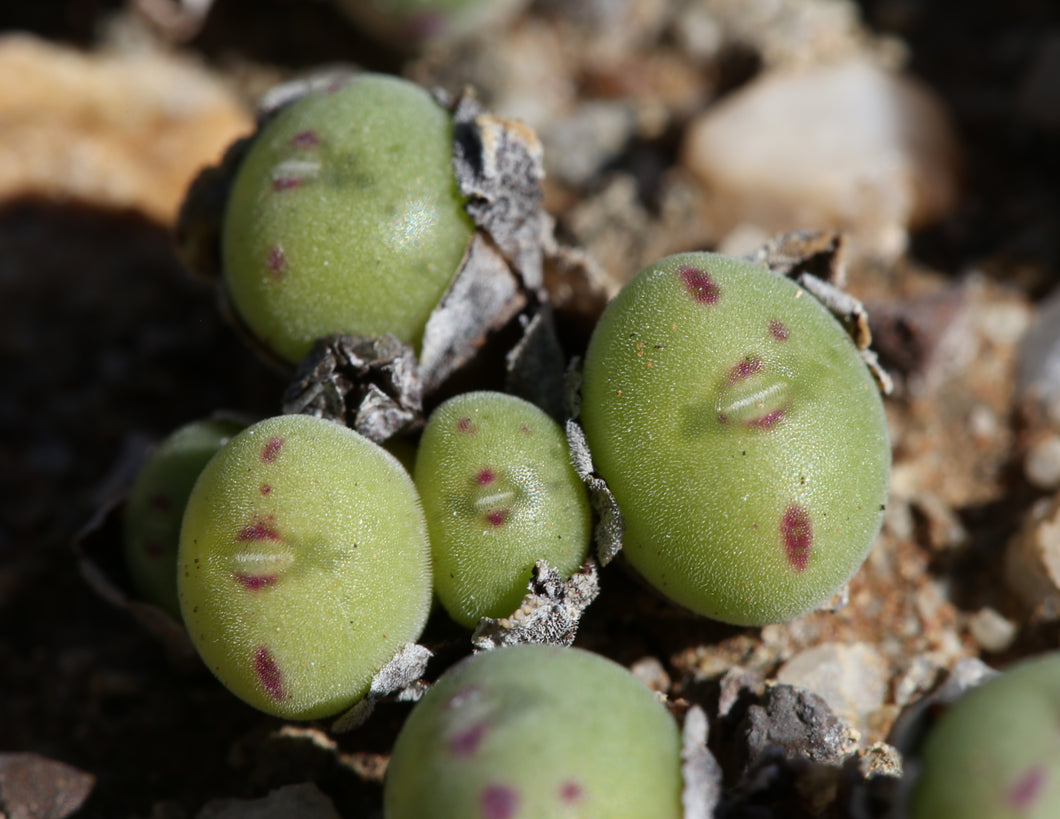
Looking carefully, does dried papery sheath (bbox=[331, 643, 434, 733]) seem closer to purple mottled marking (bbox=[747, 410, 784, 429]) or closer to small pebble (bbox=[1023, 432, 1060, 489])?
purple mottled marking (bbox=[747, 410, 784, 429])

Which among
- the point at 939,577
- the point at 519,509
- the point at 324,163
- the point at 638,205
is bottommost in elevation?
the point at 939,577

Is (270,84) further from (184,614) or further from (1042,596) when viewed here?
(1042,596)

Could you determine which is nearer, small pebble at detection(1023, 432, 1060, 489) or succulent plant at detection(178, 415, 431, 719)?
succulent plant at detection(178, 415, 431, 719)

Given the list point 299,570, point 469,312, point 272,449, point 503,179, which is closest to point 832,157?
point 503,179

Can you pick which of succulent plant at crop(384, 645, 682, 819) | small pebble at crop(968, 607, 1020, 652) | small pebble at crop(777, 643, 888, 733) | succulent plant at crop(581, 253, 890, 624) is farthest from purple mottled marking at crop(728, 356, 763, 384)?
small pebble at crop(968, 607, 1020, 652)

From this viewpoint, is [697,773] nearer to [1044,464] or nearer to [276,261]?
[276,261]

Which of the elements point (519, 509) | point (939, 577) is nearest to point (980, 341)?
point (939, 577)
